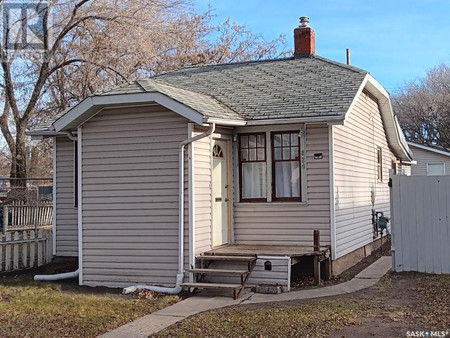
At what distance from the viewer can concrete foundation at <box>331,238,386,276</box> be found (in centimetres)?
1088

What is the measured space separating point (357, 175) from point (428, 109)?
121ft

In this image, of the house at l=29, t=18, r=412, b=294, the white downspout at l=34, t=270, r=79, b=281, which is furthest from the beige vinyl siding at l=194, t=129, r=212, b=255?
the white downspout at l=34, t=270, r=79, b=281

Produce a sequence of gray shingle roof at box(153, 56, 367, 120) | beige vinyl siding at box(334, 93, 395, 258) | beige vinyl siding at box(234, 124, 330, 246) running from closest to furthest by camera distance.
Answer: beige vinyl siding at box(234, 124, 330, 246) < gray shingle roof at box(153, 56, 367, 120) < beige vinyl siding at box(334, 93, 395, 258)

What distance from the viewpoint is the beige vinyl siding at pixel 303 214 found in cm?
1079

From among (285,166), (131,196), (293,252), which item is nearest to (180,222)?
(131,196)

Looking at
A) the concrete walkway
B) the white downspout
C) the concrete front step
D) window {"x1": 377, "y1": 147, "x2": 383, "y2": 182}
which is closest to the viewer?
the concrete walkway

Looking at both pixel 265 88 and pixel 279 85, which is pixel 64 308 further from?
pixel 279 85

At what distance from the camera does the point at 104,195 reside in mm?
10531

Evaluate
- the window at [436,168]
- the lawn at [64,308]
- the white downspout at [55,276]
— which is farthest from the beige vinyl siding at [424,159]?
the lawn at [64,308]

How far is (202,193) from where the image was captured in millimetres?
10203

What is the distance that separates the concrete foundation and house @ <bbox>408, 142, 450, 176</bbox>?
18374 mm

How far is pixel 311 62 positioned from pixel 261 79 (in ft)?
5.49

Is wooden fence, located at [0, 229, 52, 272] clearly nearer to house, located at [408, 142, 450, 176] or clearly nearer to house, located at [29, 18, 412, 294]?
house, located at [29, 18, 412, 294]

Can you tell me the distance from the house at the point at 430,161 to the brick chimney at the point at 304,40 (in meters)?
18.6
